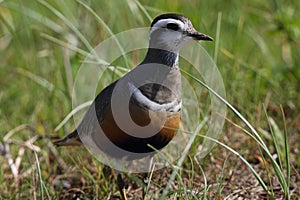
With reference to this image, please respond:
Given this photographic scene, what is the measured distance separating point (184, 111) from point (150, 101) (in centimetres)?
66

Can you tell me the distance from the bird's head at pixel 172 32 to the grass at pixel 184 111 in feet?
0.71

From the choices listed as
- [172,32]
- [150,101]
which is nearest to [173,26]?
[172,32]

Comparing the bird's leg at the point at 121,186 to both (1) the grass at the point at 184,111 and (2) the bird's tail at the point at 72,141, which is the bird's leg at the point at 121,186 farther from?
(2) the bird's tail at the point at 72,141

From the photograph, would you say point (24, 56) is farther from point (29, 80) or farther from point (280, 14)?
point (280, 14)

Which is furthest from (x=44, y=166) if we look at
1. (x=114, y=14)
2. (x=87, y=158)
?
(x=114, y=14)

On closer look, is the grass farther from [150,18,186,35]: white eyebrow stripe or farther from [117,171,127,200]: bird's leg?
[150,18,186,35]: white eyebrow stripe

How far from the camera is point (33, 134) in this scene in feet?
13.4

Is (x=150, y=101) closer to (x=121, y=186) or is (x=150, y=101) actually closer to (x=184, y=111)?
(x=121, y=186)

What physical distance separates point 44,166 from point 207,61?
1.23 meters

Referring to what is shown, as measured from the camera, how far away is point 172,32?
3.04m

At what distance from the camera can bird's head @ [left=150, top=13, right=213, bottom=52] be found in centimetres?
301

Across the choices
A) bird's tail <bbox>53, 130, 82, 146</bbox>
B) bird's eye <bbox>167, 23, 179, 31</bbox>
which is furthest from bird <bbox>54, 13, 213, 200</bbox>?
bird's tail <bbox>53, 130, 82, 146</bbox>

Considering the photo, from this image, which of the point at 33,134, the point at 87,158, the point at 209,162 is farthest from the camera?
the point at 33,134

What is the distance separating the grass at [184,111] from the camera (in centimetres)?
333
